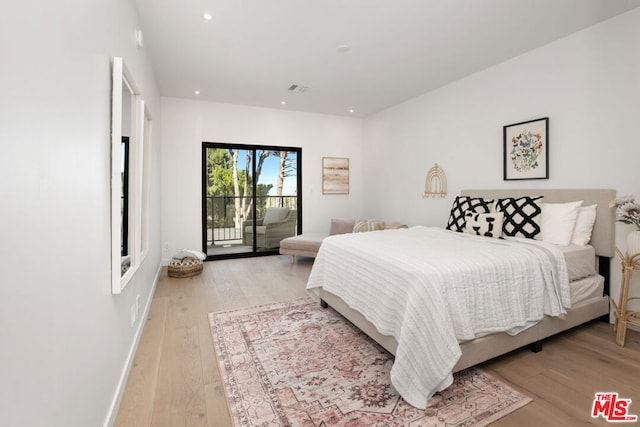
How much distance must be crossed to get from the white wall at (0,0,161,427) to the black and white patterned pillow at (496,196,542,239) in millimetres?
3328

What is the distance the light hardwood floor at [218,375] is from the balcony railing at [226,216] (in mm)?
2186

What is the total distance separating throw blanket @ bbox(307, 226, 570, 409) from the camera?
5.64ft

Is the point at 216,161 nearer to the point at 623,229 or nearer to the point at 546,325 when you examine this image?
the point at 546,325

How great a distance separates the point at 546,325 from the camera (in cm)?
225

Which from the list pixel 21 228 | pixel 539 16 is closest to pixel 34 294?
pixel 21 228

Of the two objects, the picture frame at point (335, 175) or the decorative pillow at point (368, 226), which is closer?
the decorative pillow at point (368, 226)

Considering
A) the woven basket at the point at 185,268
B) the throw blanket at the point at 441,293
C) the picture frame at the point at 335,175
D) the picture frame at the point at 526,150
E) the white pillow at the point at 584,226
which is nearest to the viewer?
the throw blanket at the point at 441,293

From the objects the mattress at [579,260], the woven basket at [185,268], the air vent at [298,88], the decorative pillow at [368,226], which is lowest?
the woven basket at [185,268]

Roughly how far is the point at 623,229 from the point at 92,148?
3.83 m

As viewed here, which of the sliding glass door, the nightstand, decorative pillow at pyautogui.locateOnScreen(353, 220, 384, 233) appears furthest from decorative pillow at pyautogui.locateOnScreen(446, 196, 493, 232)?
the sliding glass door

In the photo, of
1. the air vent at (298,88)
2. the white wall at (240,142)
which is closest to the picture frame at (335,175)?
the white wall at (240,142)

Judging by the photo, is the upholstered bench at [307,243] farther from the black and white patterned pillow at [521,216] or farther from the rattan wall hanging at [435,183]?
the black and white patterned pillow at [521,216]

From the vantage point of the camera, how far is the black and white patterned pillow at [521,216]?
→ 2912 millimetres

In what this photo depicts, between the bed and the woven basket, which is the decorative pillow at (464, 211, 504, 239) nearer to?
the bed
